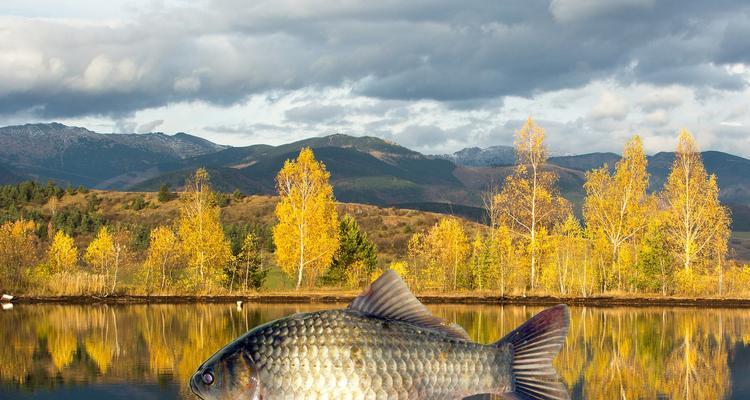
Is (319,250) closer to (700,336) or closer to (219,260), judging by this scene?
(219,260)

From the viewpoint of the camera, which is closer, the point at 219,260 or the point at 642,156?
the point at 219,260

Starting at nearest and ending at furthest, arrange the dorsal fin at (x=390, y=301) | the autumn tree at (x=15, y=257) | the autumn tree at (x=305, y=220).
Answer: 1. the dorsal fin at (x=390, y=301)
2. the autumn tree at (x=15, y=257)
3. the autumn tree at (x=305, y=220)

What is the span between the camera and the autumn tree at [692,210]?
1417 inches

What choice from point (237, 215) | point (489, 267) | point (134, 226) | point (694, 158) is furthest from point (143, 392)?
point (237, 215)

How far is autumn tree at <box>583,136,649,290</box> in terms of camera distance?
39.6 metres

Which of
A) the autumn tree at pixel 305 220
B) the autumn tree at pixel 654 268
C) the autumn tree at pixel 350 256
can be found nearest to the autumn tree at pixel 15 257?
the autumn tree at pixel 305 220

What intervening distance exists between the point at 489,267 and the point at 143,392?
2364 centimetres

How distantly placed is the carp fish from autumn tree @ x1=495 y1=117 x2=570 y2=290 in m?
32.4

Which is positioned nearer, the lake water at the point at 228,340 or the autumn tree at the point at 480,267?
the lake water at the point at 228,340

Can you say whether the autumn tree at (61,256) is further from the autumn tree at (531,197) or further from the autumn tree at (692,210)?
the autumn tree at (692,210)

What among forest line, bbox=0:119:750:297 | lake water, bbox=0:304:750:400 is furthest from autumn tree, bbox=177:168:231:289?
lake water, bbox=0:304:750:400

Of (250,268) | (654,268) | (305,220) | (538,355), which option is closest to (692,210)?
(654,268)

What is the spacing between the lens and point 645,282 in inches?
1323

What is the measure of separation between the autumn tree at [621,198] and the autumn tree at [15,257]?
25844mm
